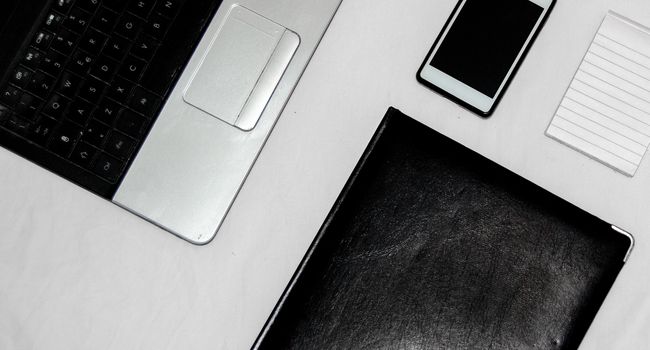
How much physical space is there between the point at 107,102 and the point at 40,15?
0.31ft

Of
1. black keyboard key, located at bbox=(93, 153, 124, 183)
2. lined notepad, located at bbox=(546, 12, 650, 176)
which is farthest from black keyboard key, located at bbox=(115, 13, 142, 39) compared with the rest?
lined notepad, located at bbox=(546, 12, 650, 176)

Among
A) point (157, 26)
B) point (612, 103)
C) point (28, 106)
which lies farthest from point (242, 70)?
point (612, 103)

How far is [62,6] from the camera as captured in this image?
52 cm

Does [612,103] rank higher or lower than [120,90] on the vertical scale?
higher

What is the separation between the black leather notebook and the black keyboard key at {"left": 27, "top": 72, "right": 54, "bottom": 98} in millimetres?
263

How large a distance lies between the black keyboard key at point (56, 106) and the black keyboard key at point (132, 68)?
54 mm

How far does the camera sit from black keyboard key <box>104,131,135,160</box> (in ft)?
1.69

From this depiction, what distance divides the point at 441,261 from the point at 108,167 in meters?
0.29

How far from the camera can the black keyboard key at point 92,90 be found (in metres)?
0.52

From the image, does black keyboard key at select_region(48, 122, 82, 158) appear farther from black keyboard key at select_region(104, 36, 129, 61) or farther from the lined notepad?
the lined notepad

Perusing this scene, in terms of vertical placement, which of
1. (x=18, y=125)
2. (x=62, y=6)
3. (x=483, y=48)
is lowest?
(x=18, y=125)

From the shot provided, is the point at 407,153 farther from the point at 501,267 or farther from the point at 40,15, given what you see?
the point at 40,15

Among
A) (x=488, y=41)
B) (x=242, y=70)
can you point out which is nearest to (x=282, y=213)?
(x=242, y=70)

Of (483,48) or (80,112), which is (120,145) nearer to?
(80,112)
